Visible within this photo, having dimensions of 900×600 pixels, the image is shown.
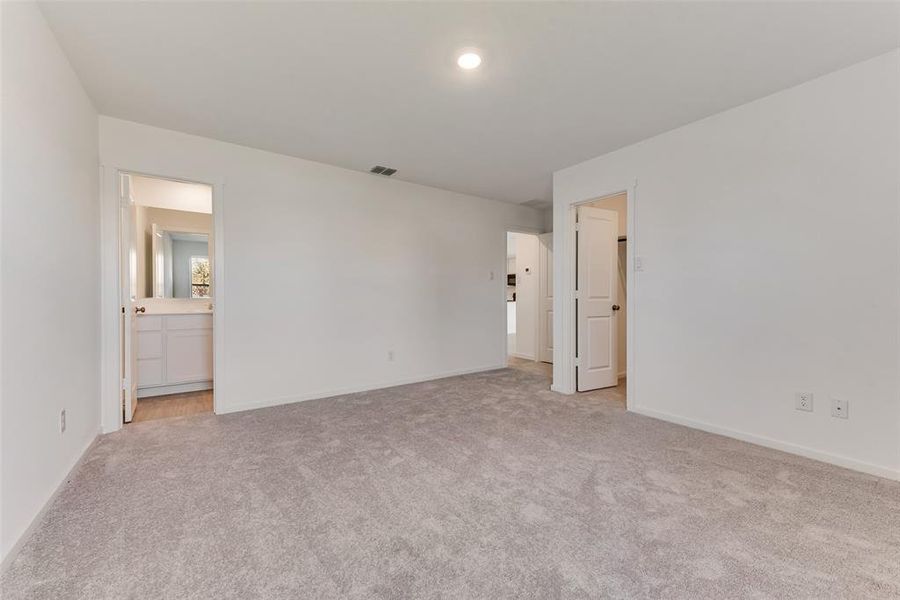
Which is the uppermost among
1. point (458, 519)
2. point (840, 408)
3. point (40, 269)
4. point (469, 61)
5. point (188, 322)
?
point (469, 61)

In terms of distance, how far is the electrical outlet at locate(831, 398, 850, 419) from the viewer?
88.9 inches

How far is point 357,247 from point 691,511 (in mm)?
3496

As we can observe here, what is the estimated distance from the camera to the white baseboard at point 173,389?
3994mm

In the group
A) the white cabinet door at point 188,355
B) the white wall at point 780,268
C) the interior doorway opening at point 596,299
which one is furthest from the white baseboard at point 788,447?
the white cabinet door at point 188,355

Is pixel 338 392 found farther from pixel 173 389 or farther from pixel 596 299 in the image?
pixel 596 299

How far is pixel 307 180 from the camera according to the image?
3756 millimetres

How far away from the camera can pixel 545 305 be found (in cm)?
594

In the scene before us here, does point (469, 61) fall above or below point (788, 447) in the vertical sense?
above

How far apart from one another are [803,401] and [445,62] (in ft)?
9.95

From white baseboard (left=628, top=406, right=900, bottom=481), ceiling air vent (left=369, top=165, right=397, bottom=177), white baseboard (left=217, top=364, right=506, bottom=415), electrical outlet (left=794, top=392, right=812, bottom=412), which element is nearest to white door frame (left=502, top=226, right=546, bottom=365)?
white baseboard (left=217, top=364, right=506, bottom=415)

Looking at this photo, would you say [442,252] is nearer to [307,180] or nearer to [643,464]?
[307,180]

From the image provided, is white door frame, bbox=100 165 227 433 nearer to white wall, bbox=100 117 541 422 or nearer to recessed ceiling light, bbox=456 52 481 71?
white wall, bbox=100 117 541 422

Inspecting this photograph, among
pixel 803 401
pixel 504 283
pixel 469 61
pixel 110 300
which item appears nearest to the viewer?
pixel 469 61

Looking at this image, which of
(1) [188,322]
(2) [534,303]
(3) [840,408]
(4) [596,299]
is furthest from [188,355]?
(3) [840,408]
